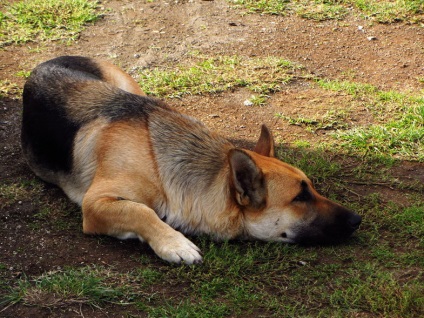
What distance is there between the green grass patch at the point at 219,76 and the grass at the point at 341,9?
1488 millimetres

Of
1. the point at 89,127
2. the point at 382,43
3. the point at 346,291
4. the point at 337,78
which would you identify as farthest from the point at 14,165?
the point at 382,43

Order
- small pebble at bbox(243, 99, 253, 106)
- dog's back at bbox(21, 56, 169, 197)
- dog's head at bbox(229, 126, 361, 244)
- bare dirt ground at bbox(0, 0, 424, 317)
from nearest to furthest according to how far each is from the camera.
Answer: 1. dog's head at bbox(229, 126, 361, 244)
2. dog's back at bbox(21, 56, 169, 197)
3. bare dirt ground at bbox(0, 0, 424, 317)
4. small pebble at bbox(243, 99, 253, 106)

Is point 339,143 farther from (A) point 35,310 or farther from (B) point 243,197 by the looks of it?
(A) point 35,310

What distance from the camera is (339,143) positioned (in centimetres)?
664

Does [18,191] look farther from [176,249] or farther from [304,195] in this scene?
[304,195]

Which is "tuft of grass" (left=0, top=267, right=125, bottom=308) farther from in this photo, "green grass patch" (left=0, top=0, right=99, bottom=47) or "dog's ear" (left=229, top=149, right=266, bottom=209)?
"green grass patch" (left=0, top=0, right=99, bottom=47)

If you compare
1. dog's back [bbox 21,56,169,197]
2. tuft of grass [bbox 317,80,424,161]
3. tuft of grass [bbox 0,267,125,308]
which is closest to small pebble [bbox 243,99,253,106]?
tuft of grass [bbox 317,80,424,161]

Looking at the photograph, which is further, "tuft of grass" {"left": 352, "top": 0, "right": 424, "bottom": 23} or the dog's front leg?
"tuft of grass" {"left": 352, "top": 0, "right": 424, "bottom": 23}

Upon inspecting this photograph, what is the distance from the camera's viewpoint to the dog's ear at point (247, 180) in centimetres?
475

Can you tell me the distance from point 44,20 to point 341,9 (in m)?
4.08

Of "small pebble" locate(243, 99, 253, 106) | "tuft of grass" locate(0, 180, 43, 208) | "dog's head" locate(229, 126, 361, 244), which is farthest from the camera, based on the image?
"small pebble" locate(243, 99, 253, 106)

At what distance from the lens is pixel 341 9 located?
9500 millimetres

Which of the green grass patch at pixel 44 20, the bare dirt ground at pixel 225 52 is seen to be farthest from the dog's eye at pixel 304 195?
the green grass patch at pixel 44 20

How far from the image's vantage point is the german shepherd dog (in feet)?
16.1
